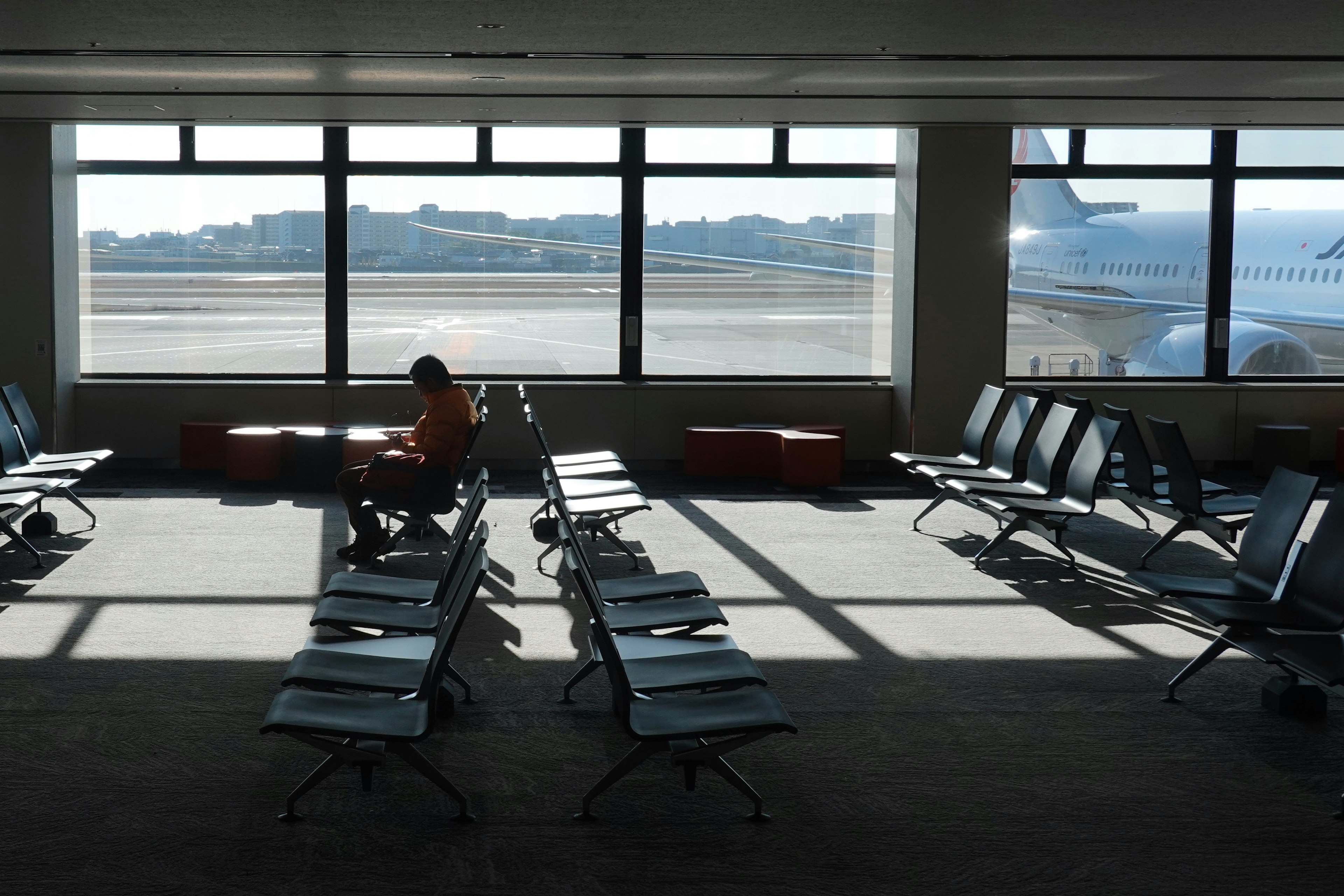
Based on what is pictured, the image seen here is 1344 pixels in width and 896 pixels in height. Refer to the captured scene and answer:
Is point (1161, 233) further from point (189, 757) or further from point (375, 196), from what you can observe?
point (189, 757)

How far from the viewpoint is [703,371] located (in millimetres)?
12117

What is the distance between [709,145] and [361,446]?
14.4 feet

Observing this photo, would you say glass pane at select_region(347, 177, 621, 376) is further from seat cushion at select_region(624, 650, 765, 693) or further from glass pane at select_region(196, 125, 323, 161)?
seat cushion at select_region(624, 650, 765, 693)

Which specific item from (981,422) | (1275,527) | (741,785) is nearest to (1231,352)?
(981,422)

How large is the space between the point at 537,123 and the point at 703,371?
292cm

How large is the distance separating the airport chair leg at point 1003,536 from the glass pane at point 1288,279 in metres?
5.77

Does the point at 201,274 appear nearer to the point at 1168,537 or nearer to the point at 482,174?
the point at 482,174

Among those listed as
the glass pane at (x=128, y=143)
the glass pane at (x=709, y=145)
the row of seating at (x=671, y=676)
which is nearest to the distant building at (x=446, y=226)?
the glass pane at (x=709, y=145)

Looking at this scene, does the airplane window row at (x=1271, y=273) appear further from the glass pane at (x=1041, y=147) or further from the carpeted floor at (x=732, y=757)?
the carpeted floor at (x=732, y=757)

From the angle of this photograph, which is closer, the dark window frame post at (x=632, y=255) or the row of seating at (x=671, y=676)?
the row of seating at (x=671, y=676)

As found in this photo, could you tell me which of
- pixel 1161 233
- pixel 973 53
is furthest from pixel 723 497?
pixel 1161 233

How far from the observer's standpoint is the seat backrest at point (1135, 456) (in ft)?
25.5

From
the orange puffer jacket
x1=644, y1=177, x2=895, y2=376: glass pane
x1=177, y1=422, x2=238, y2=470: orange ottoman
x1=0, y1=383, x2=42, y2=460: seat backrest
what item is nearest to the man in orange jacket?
the orange puffer jacket

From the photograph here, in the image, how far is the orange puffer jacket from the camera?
7484 millimetres
